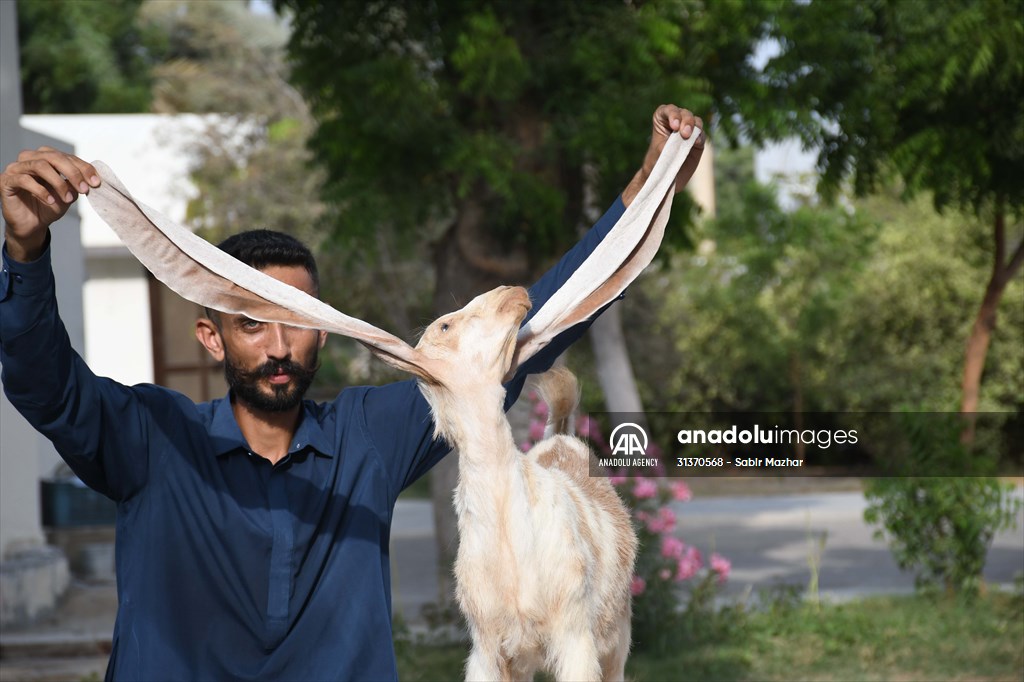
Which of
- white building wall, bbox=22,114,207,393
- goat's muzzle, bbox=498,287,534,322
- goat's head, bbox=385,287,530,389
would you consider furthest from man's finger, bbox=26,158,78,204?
white building wall, bbox=22,114,207,393

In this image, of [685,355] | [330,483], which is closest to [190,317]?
[685,355]

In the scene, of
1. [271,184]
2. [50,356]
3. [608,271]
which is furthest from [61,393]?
[271,184]

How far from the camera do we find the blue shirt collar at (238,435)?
2.47 meters

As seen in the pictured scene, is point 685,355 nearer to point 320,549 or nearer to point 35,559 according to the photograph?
point 35,559

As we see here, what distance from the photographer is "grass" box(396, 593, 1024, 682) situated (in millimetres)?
5773

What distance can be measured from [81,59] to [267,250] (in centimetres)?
2593

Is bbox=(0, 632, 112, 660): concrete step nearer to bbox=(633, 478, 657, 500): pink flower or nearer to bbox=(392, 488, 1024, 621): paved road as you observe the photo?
bbox=(392, 488, 1024, 621): paved road

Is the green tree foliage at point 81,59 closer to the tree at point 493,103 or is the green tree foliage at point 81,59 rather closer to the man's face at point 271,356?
the tree at point 493,103

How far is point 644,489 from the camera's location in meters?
6.55

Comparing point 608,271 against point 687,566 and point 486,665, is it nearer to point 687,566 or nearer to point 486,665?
point 486,665

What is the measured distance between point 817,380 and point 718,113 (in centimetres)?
1290

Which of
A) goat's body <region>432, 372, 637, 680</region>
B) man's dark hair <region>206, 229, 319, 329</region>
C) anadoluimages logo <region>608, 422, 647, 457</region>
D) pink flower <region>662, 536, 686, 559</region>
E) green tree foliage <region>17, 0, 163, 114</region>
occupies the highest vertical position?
green tree foliage <region>17, 0, 163, 114</region>

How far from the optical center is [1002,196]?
654 centimetres

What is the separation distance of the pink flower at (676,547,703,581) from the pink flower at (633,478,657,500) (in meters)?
0.41
